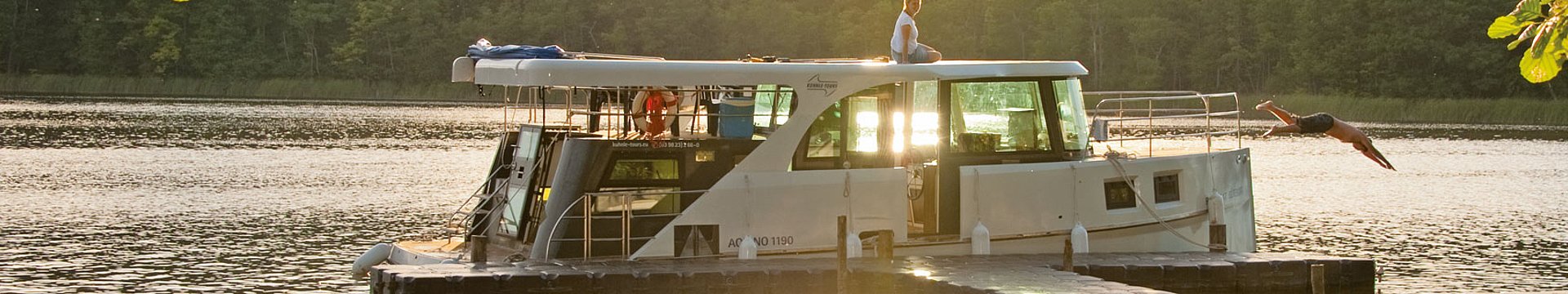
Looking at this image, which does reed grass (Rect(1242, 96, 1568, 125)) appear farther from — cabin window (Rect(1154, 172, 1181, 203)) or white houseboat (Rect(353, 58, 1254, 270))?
white houseboat (Rect(353, 58, 1254, 270))

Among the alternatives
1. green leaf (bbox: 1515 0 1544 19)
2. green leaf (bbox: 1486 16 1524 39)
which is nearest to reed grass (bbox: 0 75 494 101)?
green leaf (bbox: 1486 16 1524 39)

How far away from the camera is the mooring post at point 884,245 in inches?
681

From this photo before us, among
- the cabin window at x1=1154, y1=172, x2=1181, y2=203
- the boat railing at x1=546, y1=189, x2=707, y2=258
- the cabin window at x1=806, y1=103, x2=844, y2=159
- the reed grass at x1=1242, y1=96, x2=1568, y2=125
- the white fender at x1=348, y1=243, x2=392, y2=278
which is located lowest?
the white fender at x1=348, y1=243, x2=392, y2=278

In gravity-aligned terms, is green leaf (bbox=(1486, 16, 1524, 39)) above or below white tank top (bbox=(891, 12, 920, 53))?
below

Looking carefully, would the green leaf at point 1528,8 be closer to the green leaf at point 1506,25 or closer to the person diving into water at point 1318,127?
the green leaf at point 1506,25

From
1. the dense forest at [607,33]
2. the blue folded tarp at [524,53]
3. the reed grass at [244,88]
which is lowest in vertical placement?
the blue folded tarp at [524,53]

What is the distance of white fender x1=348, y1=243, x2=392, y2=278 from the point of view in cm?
1878

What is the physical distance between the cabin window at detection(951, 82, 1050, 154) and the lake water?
695 centimetres

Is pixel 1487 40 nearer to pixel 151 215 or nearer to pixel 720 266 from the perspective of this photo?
pixel 151 215

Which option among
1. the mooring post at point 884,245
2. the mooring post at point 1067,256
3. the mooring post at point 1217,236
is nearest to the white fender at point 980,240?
the mooring post at point 1067,256

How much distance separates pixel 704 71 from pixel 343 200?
20.8m

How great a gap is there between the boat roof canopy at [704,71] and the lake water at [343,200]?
6484mm

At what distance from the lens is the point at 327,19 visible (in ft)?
382

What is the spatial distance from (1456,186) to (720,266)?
100 feet
